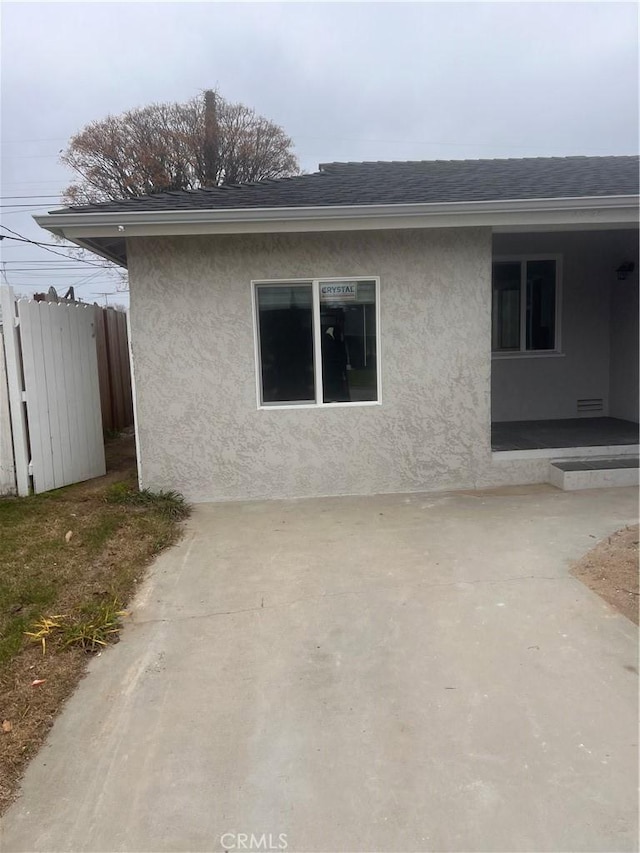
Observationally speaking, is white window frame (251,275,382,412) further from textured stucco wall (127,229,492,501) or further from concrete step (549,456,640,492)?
concrete step (549,456,640,492)

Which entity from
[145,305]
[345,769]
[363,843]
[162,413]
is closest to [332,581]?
[345,769]

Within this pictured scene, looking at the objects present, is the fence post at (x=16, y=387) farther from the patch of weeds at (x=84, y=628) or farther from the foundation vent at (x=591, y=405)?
the foundation vent at (x=591, y=405)

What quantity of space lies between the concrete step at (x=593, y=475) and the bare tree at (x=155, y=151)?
67.6 ft

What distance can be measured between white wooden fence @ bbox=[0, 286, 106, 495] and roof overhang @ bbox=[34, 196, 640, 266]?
4.11 feet

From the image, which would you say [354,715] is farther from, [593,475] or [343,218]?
[593,475]

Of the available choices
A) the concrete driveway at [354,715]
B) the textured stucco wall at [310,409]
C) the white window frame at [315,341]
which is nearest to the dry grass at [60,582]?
the concrete driveway at [354,715]

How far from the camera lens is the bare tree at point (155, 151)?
934 inches

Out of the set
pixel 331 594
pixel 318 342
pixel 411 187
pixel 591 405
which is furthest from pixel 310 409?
pixel 591 405

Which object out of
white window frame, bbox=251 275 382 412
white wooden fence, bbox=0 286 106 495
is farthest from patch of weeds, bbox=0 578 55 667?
white window frame, bbox=251 275 382 412

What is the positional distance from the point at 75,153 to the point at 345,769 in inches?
1035

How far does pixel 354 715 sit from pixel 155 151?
2462 cm

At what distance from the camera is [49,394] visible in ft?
23.5

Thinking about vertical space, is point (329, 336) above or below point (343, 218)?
below

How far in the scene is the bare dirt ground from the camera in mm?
4129
